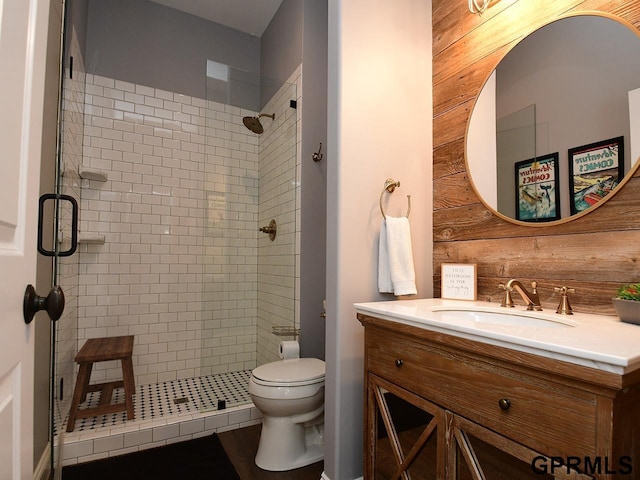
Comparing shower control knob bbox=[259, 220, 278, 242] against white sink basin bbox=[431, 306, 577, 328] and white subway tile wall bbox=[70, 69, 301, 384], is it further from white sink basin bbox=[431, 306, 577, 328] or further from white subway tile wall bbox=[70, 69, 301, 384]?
white sink basin bbox=[431, 306, 577, 328]

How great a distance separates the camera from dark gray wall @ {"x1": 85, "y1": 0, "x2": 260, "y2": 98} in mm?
2674

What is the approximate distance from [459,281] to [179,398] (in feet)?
6.87

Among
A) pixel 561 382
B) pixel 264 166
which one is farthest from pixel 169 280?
pixel 561 382

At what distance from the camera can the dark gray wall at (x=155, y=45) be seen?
267 cm

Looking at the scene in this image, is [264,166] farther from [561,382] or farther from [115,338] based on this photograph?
[561,382]

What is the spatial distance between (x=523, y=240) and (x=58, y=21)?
2310 mm

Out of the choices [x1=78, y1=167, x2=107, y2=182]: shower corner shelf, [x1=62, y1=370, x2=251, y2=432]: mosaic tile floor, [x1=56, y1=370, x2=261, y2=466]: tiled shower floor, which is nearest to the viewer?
[x1=56, y1=370, x2=261, y2=466]: tiled shower floor

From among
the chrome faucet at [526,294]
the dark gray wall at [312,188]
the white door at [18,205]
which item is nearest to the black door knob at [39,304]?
the white door at [18,205]

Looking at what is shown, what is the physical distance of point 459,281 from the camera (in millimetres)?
1521

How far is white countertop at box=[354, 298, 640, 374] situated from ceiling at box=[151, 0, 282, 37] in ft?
9.18

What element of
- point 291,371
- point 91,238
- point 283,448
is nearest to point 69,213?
point 91,238

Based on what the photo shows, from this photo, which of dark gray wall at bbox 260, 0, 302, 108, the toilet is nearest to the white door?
the toilet

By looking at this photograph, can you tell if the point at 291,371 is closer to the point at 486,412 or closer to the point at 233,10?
the point at 486,412

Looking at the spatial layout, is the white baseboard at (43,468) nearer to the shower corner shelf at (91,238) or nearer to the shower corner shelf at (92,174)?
the shower corner shelf at (91,238)
